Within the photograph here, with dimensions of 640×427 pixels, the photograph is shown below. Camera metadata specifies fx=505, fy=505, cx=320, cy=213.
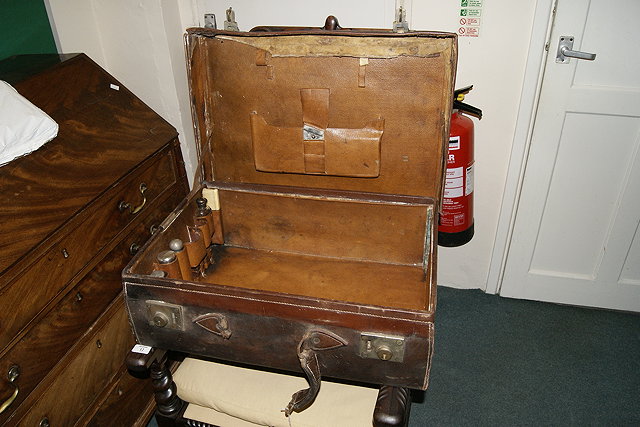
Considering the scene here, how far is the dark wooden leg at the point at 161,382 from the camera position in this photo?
1432 millimetres

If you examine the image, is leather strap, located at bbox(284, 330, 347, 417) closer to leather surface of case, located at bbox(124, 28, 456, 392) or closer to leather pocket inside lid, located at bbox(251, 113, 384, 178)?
leather surface of case, located at bbox(124, 28, 456, 392)

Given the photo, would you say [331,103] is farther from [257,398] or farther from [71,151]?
[257,398]

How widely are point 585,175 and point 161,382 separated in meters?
1.91

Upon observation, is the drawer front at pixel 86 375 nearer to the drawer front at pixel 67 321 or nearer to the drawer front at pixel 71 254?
the drawer front at pixel 67 321

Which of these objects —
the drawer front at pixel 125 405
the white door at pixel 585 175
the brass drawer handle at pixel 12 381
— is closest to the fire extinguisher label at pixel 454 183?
the white door at pixel 585 175

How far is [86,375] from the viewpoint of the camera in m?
1.61

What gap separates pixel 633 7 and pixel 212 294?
1799 mm

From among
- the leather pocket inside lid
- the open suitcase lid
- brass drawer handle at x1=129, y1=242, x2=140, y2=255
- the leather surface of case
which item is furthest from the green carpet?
brass drawer handle at x1=129, y1=242, x2=140, y2=255

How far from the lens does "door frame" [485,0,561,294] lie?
193 cm

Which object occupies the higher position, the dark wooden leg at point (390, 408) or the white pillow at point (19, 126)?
the white pillow at point (19, 126)

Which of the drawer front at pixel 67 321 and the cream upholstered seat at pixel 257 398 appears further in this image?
the cream upholstered seat at pixel 257 398

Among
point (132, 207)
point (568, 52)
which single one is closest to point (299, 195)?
point (132, 207)

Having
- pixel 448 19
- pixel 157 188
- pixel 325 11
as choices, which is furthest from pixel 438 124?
pixel 157 188

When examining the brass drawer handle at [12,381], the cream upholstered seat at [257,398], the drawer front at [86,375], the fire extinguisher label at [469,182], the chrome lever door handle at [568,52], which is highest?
the chrome lever door handle at [568,52]
